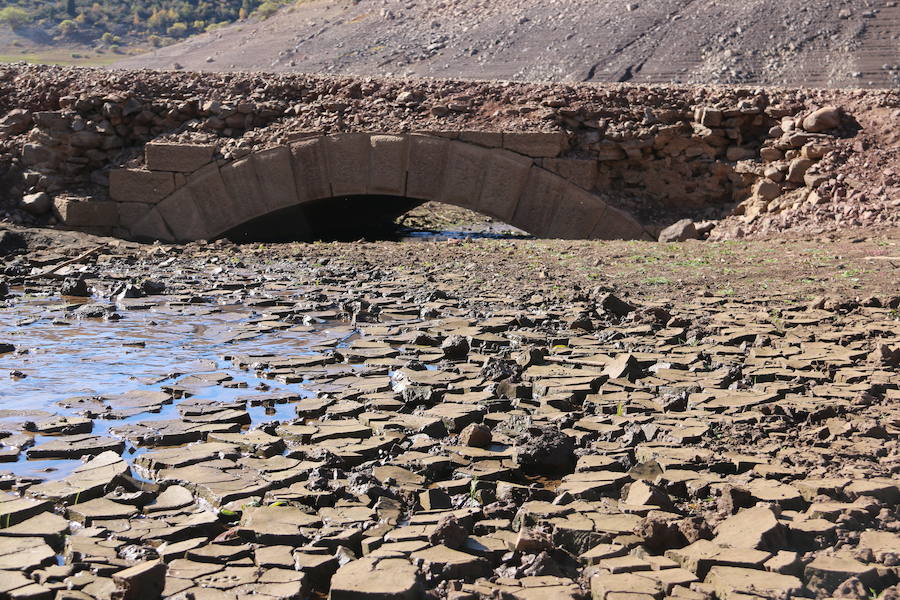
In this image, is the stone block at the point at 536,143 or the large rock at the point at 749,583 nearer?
the large rock at the point at 749,583

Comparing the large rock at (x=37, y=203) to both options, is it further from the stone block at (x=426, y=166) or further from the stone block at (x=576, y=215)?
the stone block at (x=576, y=215)

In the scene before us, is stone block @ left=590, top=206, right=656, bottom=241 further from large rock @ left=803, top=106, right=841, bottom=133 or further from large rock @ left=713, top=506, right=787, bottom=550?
large rock @ left=713, top=506, right=787, bottom=550

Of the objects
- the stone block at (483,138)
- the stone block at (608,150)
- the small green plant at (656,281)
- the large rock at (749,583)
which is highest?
the stone block at (483,138)

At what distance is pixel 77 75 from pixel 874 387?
490 inches

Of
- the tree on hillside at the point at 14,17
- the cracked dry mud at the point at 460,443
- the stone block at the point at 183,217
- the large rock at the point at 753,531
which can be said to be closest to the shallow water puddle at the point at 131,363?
the cracked dry mud at the point at 460,443

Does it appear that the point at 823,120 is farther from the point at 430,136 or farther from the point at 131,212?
the point at 131,212

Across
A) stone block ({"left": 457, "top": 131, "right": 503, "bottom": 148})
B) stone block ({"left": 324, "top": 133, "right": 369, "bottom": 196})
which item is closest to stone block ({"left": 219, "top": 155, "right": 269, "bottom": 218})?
stone block ({"left": 324, "top": 133, "right": 369, "bottom": 196})

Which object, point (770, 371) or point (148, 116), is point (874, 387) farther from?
point (148, 116)

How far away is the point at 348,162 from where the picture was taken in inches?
510

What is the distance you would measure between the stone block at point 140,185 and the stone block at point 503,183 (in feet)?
14.0

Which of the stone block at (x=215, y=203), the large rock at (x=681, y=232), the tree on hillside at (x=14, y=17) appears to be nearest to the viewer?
the large rock at (x=681, y=232)

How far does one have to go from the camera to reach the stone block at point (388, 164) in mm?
12812

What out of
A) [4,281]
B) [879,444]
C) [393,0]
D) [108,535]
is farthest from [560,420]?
[393,0]

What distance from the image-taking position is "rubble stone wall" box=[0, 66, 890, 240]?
12641 mm
